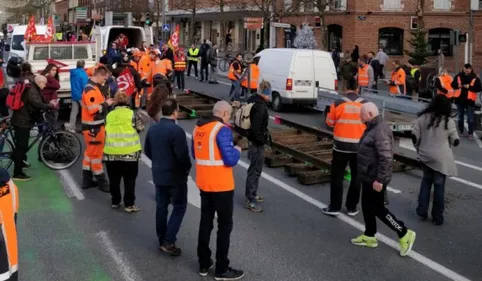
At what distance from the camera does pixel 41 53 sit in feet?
56.6

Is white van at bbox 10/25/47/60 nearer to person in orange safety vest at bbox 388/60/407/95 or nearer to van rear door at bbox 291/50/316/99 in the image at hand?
van rear door at bbox 291/50/316/99

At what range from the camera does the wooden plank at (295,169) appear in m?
10.2

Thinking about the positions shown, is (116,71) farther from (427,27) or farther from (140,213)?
(427,27)

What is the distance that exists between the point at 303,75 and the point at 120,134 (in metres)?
10.6

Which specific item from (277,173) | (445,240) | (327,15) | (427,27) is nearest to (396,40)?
(427,27)

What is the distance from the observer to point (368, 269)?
246 inches

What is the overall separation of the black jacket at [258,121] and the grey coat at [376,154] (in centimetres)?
164

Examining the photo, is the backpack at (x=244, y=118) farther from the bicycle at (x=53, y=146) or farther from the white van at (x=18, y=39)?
the white van at (x=18, y=39)

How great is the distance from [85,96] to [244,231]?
3421 mm

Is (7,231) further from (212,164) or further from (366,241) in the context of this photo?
(366,241)

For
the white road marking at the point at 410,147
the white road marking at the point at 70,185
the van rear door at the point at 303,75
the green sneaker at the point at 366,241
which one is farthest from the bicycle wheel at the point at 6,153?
the van rear door at the point at 303,75

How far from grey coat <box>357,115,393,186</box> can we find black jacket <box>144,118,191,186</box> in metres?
1.95

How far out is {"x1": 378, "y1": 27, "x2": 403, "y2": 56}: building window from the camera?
39.7m

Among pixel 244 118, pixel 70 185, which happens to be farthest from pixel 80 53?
pixel 244 118
